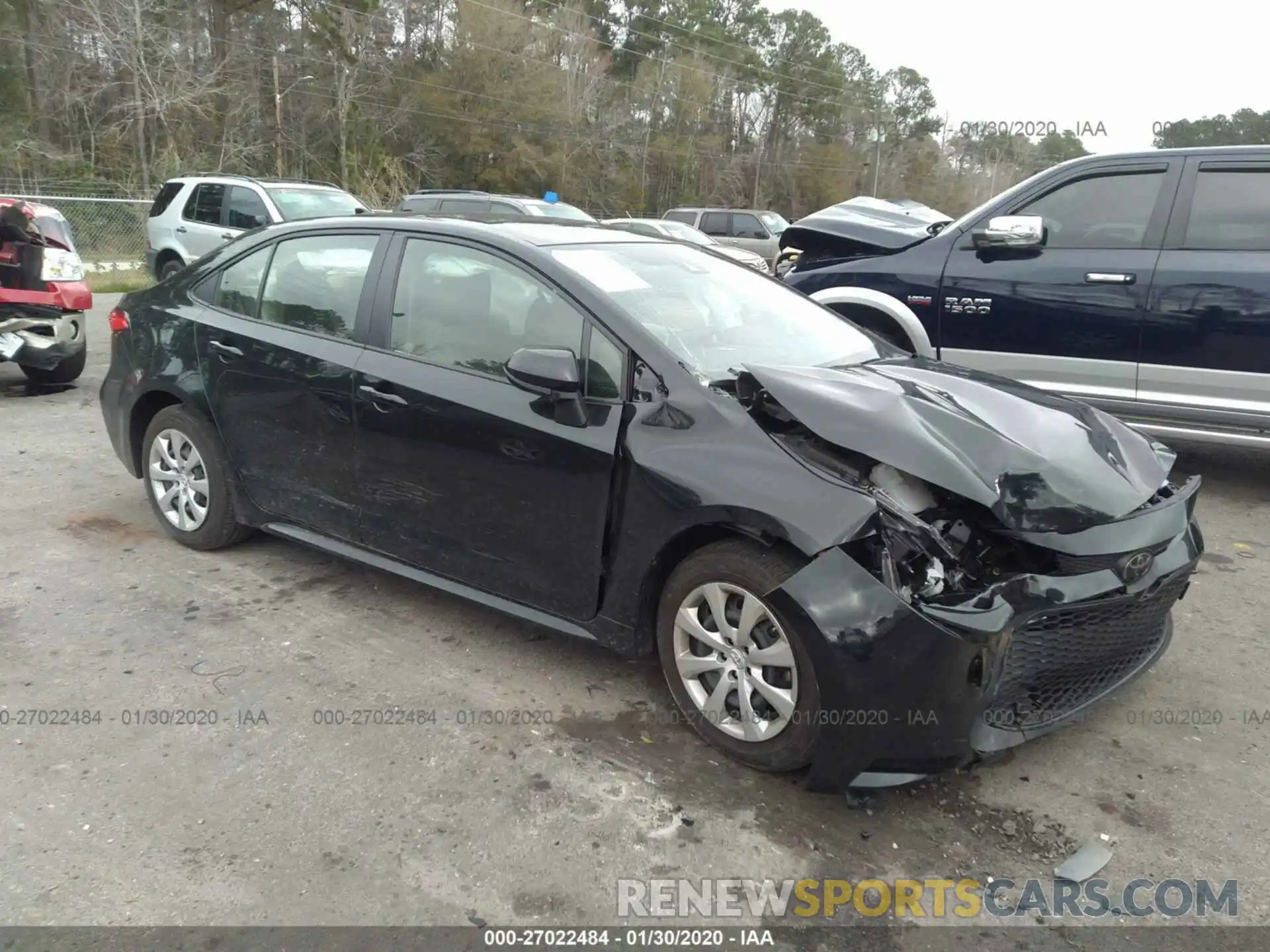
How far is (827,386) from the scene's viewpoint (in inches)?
123

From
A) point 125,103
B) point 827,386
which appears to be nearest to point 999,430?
point 827,386

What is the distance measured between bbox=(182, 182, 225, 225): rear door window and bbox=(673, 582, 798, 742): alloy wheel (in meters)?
A: 12.3

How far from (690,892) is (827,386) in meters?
1.62

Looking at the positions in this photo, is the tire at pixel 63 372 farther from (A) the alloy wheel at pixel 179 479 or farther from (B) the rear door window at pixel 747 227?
(B) the rear door window at pixel 747 227

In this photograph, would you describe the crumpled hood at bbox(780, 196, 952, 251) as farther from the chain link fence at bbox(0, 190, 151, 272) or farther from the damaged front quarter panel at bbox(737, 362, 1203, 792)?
the chain link fence at bbox(0, 190, 151, 272)

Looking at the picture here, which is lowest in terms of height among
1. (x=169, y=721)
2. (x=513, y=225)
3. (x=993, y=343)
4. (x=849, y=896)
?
(x=169, y=721)

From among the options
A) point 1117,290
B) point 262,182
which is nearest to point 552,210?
point 262,182

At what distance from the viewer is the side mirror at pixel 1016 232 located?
580 cm

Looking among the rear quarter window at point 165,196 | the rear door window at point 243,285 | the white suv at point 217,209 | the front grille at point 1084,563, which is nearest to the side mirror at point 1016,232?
the front grille at point 1084,563

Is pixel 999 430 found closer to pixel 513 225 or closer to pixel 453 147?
pixel 513 225

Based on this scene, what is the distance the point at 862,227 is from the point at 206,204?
10248 mm

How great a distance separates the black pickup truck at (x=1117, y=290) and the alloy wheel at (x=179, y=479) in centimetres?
409

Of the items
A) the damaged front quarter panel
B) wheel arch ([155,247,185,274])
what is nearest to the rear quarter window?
wheel arch ([155,247,185,274])

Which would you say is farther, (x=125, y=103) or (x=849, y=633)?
(x=125, y=103)
